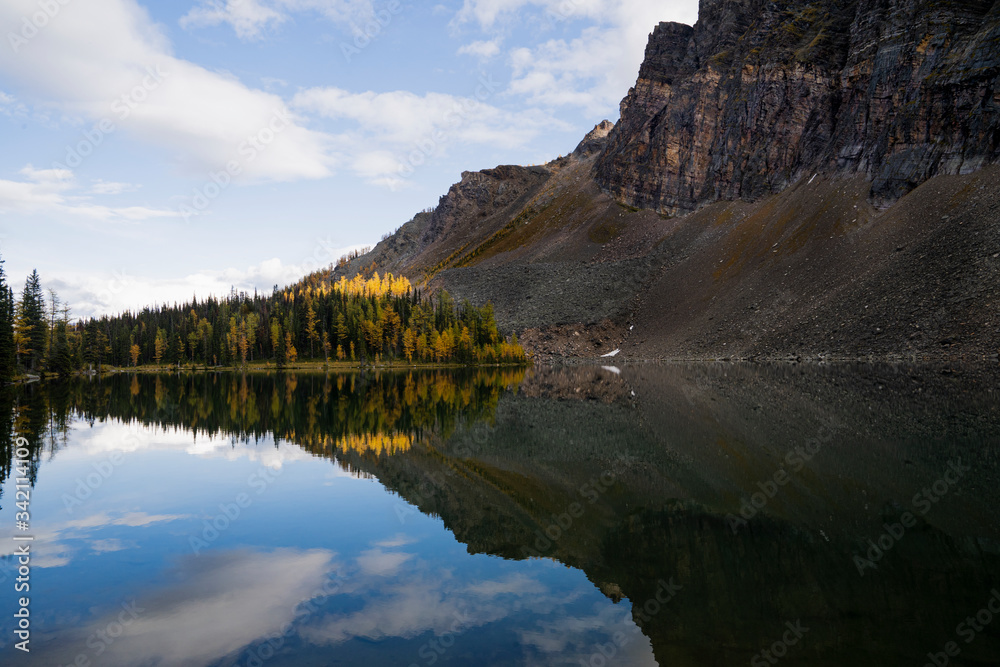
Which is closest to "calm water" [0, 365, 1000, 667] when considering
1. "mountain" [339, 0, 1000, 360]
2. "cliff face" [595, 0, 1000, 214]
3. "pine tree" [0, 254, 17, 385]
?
"pine tree" [0, 254, 17, 385]

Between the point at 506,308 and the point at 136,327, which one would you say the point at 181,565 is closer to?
the point at 506,308

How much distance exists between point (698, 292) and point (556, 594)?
117215 millimetres

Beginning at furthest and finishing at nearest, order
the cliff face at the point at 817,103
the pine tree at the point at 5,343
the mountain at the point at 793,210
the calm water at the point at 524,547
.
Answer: the cliff face at the point at 817,103, the mountain at the point at 793,210, the pine tree at the point at 5,343, the calm water at the point at 524,547

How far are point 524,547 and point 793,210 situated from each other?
12751 cm

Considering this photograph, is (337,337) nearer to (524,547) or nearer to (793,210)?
(793,210)

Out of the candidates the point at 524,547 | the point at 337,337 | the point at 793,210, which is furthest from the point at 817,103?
the point at 524,547

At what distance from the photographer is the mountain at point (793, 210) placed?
79125mm

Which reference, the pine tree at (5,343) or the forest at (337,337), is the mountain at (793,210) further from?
the pine tree at (5,343)

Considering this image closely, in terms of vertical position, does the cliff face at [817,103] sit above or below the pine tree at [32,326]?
above

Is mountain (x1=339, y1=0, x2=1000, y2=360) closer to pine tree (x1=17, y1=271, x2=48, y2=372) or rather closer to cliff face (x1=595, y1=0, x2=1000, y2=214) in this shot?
cliff face (x1=595, y1=0, x2=1000, y2=214)

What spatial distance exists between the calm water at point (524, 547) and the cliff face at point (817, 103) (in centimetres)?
9412

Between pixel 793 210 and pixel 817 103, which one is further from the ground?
pixel 817 103

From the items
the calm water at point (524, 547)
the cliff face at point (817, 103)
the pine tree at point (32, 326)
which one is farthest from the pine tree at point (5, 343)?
the cliff face at point (817, 103)

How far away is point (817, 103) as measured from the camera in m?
139
